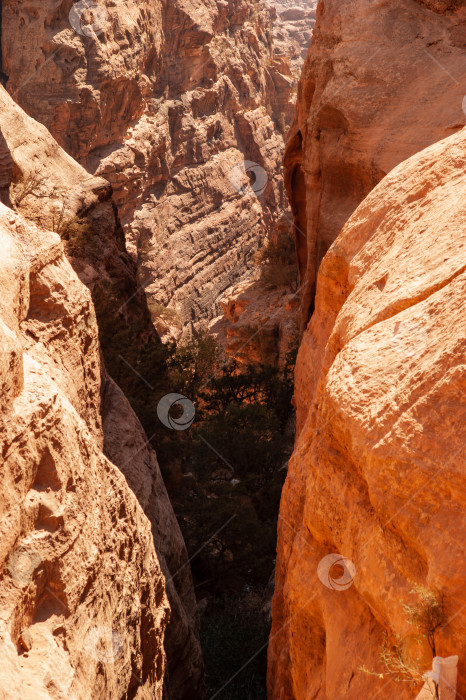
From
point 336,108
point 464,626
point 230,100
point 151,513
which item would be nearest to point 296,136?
point 336,108

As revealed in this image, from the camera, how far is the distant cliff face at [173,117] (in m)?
27.9

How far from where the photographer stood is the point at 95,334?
6.25 meters

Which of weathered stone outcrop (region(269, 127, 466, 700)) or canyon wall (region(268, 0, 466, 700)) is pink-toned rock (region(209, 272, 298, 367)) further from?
weathered stone outcrop (region(269, 127, 466, 700))

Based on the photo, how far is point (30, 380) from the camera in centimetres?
423

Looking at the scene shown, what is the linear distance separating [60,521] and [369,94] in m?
8.97

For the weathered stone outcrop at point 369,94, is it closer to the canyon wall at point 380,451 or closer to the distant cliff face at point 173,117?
the canyon wall at point 380,451

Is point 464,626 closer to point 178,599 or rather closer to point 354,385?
point 354,385

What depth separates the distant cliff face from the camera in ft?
91.5

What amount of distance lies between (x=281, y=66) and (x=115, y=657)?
50.6m

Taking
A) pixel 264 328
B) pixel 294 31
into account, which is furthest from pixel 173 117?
pixel 294 31

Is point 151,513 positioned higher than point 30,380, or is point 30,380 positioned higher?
point 30,380

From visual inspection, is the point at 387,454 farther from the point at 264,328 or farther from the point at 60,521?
the point at 264,328

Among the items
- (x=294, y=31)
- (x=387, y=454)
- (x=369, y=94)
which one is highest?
(x=294, y=31)

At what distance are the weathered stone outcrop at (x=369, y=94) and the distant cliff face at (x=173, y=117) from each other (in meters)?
19.4
